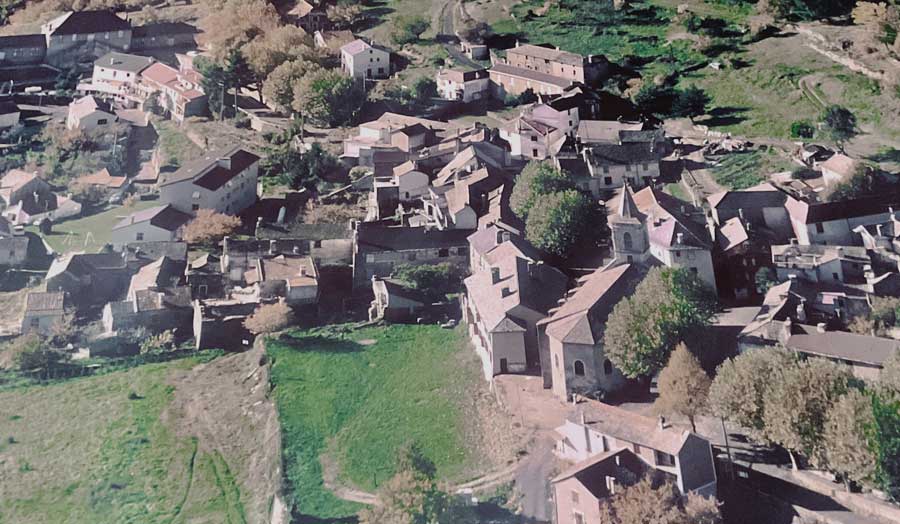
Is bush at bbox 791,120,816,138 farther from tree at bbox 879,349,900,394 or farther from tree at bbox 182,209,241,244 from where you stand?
tree at bbox 182,209,241,244

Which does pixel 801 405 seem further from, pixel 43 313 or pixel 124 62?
pixel 124 62

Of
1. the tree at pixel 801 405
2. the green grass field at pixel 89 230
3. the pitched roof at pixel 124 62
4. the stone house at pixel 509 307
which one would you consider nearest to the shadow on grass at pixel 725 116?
the stone house at pixel 509 307

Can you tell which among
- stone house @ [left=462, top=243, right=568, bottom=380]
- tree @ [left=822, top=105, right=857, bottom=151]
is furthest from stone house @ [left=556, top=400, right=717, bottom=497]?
tree @ [left=822, top=105, right=857, bottom=151]

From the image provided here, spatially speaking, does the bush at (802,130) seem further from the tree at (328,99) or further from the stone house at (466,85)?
the tree at (328,99)

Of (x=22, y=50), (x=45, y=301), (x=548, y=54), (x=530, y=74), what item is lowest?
(x=45, y=301)

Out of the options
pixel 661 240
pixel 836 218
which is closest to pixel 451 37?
pixel 836 218

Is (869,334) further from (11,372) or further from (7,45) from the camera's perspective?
(7,45)

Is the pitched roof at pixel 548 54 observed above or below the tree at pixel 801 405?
above
